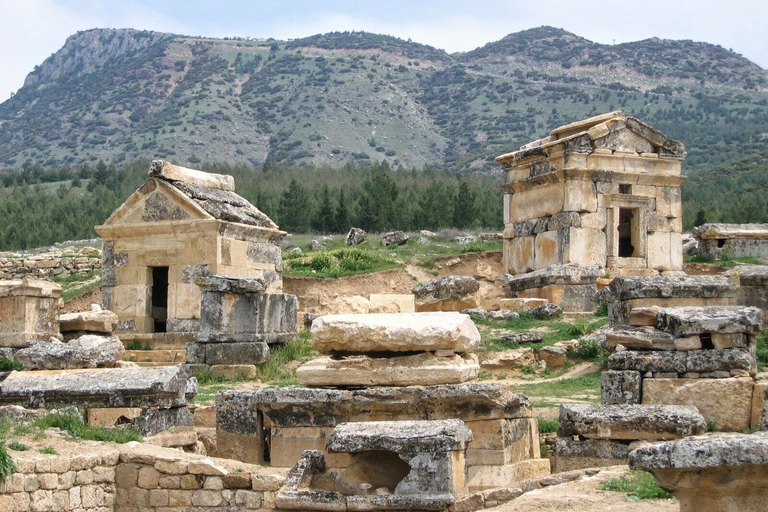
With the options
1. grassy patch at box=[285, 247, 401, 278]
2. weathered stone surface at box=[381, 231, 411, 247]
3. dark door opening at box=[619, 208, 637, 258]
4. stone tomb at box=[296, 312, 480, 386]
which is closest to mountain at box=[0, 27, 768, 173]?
weathered stone surface at box=[381, 231, 411, 247]

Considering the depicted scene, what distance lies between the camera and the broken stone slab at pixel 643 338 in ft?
33.4

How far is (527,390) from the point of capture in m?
12.8

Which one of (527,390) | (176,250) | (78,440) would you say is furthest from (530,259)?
(78,440)

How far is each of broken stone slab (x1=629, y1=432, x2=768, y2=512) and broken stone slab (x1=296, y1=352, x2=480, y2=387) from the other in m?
3.72

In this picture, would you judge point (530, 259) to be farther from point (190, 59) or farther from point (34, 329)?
point (190, 59)

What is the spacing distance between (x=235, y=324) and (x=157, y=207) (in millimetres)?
3702

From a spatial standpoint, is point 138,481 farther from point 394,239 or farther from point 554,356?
point 394,239

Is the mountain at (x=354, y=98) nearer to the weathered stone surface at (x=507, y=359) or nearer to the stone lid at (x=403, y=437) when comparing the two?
the weathered stone surface at (x=507, y=359)

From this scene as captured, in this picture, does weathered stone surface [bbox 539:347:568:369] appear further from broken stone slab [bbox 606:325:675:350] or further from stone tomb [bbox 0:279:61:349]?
stone tomb [bbox 0:279:61:349]

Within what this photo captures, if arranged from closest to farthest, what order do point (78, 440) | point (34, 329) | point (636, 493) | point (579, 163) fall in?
point (636, 493) → point (78, 440) → point (34, 329) → point (579, 163)

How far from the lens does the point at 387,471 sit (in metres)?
7.95

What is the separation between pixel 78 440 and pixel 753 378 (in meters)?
5.95

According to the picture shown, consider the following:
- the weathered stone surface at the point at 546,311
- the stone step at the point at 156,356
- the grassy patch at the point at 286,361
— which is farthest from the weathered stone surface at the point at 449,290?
the stone step at the point at 156,356

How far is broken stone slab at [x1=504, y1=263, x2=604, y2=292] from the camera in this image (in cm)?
1895
